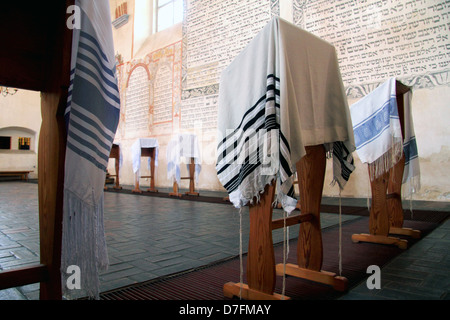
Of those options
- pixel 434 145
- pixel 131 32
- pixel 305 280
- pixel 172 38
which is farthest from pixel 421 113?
pixel 131 32

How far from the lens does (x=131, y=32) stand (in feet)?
34.9

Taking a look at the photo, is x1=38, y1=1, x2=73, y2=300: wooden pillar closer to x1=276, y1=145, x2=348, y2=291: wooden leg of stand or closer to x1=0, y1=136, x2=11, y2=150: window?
x1=276, y1=145, x2=348, y2=291: wooden leg of stand

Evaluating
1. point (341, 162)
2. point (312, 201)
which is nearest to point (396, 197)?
point (341, 162)

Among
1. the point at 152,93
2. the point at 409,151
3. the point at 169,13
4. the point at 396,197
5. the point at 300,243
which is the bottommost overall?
the point at 300,243

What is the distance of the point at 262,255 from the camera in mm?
1302

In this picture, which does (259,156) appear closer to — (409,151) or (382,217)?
(382,217)

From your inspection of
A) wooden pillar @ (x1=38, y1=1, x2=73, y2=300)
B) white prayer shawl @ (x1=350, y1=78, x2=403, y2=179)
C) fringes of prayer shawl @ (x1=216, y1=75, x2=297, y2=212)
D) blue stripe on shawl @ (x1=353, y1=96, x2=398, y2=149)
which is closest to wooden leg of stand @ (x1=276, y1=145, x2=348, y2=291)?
fringes of prayer shawl @ (x1=216, y1=75, x2=297, y2=212)

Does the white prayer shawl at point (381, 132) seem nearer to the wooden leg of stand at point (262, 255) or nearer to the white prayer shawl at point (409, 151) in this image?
the white prayer shawl at point (409, 151)

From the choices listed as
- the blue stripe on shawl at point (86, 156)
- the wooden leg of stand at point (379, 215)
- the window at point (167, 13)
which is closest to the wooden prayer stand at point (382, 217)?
the wooden leg of stand at point (379, 215)

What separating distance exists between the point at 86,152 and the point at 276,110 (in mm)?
730

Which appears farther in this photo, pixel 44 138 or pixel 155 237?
pixel 155 237

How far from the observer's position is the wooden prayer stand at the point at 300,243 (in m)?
1.29

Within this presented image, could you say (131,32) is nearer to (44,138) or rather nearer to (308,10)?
(308,10)

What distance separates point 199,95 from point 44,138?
24.7 ft
